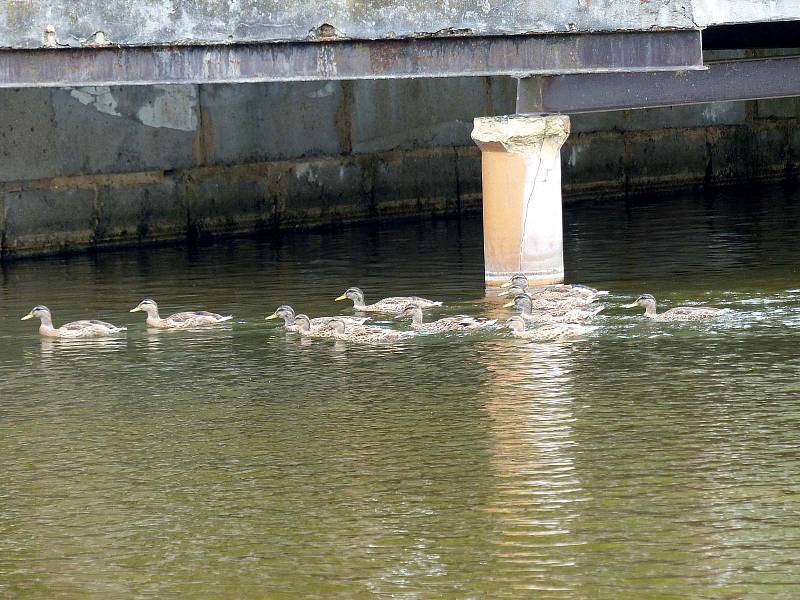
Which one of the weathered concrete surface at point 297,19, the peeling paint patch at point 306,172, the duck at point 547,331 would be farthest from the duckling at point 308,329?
the peeling paint patch at point 306,172

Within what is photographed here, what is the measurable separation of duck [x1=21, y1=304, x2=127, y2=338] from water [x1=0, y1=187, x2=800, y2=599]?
0.20 meters

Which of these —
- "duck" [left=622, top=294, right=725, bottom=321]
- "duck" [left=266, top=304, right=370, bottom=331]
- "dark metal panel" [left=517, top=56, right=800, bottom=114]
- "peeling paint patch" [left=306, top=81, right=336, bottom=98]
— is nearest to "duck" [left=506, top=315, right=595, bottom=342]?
"duck" [left=622, top=294, right=725, bottom=321]

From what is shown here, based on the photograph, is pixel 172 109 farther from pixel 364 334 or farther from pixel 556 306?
pixel 556 306

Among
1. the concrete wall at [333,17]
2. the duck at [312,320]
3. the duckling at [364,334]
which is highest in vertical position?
the concrete wall at [333,17]

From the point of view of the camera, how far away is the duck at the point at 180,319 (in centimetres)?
1572

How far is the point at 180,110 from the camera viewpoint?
23.6 meters

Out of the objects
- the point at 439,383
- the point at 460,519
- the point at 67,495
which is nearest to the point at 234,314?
the point at 439,383

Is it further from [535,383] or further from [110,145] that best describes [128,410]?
[110,145]

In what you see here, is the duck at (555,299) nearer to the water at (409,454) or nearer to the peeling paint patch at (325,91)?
the water at (409,454)

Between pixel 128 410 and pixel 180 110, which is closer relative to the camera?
pixel 128 410

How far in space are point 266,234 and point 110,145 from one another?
8.29 ft

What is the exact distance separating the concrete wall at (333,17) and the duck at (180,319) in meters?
2.58

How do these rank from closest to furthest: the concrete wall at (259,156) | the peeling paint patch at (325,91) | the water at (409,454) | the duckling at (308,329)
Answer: the water at (409,454) < the duckling at (308,329) < the concrete wall at (259,156) < the peeling paint patch at (325,91)

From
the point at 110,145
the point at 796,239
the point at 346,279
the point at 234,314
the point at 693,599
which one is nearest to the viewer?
the point at 693,599
